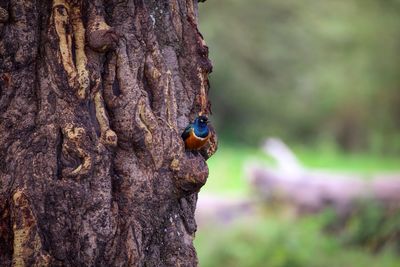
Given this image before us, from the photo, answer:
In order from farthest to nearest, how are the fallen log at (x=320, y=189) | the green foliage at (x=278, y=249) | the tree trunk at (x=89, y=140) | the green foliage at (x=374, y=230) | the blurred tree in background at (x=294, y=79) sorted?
the blurred tree in background at (x=294, y=79), the fallen log at (x=320, y=189), the green foliage at (x=374, y=230), the green foliage at (x=278, y=249), the tree trunk at (x=89, y=140)

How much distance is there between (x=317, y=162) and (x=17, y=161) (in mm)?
12435

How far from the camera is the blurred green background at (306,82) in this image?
1535 cm

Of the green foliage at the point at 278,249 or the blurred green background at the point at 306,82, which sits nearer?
the green foliage at the point at 278,249

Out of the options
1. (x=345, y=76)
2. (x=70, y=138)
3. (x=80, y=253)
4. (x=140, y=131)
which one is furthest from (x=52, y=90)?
(x=345, y=76)

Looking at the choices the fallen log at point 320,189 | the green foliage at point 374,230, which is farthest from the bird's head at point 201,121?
the fallen log at point 320,189

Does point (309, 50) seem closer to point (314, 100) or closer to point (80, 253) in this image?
point (314, 100)

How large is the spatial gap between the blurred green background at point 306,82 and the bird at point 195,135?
8382 millimetres

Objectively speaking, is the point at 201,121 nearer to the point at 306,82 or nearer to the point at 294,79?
the point at 306,82

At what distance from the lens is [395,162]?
15.2 metres

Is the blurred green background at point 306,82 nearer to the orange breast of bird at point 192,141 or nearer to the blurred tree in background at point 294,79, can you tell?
the blurred tree in background at point 294,79

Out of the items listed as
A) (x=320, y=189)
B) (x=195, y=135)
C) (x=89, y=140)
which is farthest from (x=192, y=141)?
(x=320, y=189)

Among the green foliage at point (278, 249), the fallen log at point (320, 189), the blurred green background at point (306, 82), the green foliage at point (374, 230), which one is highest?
the blurred green background at point (306, 82)

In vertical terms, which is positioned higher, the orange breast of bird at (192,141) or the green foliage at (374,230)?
the green foliage at (374,230)

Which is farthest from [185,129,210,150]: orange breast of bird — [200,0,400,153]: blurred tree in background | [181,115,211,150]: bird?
[200,0,400,153]: blurred tree in background
